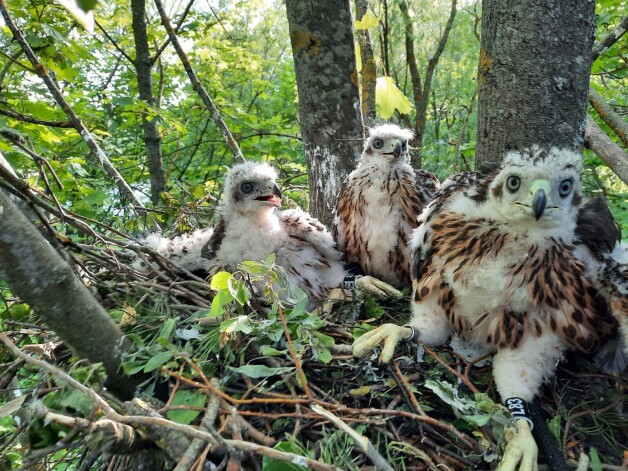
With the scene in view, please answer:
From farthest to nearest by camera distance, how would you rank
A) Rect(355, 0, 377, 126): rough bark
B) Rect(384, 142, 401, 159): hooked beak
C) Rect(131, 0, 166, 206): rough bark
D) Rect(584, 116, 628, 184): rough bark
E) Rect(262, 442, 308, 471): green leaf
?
Rect(131, 0, 166, 206): rough bark
Rect(355, 0, 377, 126): rough bark
Rect(384, 142, 401, 159): hooked beak
Rect(584, 116, 628, 184): rough bark
Rect(262, 442, 308, 471): green leaf

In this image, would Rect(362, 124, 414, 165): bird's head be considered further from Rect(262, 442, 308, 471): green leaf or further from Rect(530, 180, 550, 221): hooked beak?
Rect(262, 442, 308, 471): green leaf

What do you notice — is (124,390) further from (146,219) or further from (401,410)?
(146,219)

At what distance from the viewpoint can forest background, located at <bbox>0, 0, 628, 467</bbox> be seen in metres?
3.24

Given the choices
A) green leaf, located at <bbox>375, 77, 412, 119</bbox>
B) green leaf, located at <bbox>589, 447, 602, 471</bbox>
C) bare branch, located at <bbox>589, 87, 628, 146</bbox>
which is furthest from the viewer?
green leaf, located at <bbox>375, 77, 412, 119</bbox>

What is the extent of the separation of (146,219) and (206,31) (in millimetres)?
4771

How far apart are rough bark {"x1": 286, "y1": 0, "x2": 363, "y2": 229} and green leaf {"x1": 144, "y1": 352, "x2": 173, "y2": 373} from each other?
1899 millimetres

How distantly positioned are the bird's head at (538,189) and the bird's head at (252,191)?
1.49 m

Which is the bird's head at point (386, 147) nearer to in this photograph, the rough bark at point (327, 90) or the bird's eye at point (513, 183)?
the rough bark at point (327, 90)

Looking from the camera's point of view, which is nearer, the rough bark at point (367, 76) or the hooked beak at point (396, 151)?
the hooked beak at point (396, 151)

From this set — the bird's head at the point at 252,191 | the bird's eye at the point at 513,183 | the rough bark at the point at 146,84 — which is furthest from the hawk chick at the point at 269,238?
the rough bark at the point at 146,84

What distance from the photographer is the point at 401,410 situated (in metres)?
1.77

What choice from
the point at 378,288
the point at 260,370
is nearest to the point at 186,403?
the point at 260,370

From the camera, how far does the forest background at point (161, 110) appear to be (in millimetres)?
3238

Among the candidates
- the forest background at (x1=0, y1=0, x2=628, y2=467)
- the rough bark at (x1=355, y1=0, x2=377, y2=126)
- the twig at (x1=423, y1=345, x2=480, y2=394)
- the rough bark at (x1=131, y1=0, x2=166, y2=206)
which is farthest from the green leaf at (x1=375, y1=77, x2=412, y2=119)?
the rough bark at (x1=131, y1=0, x2=166, y2=206)
